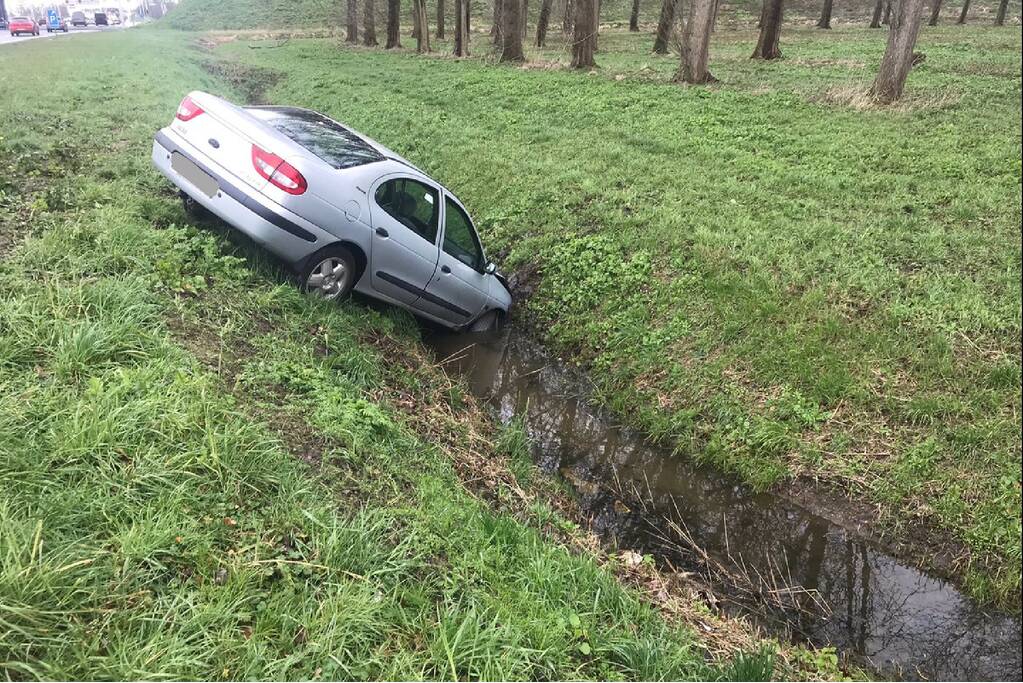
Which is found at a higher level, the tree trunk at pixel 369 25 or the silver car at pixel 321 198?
the tree trunk at pixel 369 25

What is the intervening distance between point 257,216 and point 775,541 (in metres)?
4.71

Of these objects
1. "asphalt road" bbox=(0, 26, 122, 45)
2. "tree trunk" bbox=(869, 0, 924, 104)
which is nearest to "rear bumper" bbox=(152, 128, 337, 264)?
"asphalt road" bbox=(0, 26, 122, 45)

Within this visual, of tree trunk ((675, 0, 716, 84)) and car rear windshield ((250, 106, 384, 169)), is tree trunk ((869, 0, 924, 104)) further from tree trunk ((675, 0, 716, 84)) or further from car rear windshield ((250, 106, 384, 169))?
car rear windshield ((250, 106, 384, 169))

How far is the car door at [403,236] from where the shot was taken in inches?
→ 220

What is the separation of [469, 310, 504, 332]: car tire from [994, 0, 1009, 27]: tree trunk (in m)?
30.0

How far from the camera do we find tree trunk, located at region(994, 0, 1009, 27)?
25486 mm

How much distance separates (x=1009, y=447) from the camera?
4824mm

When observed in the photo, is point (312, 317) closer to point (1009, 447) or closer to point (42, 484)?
point (42, 484)

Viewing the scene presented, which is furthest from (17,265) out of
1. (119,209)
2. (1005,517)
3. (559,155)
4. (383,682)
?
(559,155)

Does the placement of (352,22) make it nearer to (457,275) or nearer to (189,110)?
(189,110)

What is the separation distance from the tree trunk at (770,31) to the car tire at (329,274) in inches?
760

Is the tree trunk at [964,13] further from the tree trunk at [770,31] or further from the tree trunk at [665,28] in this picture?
the tree trunk at [665,28]

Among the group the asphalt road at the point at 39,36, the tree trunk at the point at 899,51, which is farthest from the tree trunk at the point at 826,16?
the asphalt road at the point at 39,36

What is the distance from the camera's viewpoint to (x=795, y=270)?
694cm
